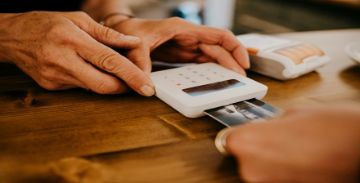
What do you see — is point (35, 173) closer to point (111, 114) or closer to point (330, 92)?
point (111, 114)

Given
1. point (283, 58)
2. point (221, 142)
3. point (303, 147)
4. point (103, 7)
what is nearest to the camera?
point (303, 147)

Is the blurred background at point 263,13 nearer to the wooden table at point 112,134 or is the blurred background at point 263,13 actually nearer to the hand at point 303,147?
the wooden table at point 112,134

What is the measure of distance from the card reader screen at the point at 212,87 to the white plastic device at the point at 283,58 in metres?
0.14

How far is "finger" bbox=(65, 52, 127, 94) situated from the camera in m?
0.61

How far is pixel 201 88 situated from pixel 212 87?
0.8 inches

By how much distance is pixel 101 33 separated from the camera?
0.65 m

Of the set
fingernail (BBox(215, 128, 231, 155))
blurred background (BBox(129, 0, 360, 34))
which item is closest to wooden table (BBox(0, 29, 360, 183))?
fingernail (BBox(215, 128, 231, 155))

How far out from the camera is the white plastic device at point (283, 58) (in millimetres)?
737

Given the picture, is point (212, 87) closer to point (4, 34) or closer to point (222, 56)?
point (222, 56)

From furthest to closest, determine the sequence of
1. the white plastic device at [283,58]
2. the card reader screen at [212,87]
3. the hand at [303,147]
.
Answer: the white plastic device at [283,58] < the card reader screen at [212,87] < the hand at [303,147]

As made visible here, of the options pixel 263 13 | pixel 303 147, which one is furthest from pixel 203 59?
pixel 263 13

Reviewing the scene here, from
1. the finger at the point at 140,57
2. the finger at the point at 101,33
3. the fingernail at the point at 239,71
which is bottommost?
the fingernail at the point at 239,71

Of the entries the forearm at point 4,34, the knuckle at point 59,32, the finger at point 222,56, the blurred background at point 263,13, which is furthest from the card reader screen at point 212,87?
the blurred background at point 263,13

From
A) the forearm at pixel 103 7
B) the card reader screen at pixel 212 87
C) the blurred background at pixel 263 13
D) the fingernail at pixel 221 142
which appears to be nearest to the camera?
the fingernail at pixel 221 142
